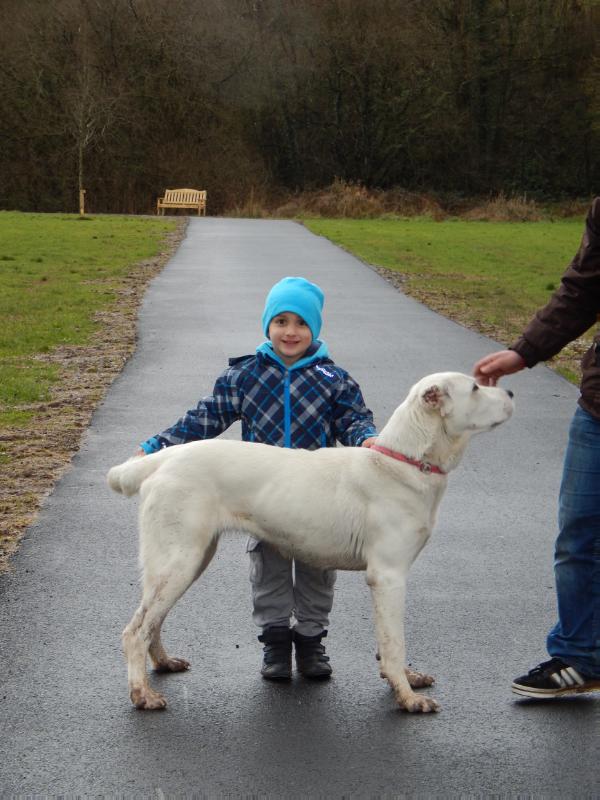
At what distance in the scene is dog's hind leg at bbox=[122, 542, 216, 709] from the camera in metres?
4.36

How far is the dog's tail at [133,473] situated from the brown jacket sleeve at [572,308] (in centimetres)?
151

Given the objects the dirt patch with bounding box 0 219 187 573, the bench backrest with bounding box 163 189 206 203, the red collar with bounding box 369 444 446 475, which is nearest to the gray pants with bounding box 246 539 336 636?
the red collar with bounding box 369 444 446 475

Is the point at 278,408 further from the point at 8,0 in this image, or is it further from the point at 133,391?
the point at 8,0

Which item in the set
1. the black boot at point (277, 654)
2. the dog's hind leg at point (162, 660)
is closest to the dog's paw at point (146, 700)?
the dog's hind leg at point (162, 660)

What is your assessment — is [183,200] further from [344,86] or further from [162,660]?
[162,660]

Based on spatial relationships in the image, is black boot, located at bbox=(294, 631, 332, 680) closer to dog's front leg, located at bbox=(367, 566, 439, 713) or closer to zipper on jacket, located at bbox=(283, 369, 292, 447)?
dog's front leg, located at bbox=(367, 566, 439, 713)

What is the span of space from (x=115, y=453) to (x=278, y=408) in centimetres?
349

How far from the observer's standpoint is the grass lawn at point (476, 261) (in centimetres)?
1683

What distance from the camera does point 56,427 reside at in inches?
360

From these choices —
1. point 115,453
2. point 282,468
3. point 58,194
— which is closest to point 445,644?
point 282,468

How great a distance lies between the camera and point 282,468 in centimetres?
450

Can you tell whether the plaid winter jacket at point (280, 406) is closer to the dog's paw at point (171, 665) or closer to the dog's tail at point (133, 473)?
the dog's tail at point (133, 473)

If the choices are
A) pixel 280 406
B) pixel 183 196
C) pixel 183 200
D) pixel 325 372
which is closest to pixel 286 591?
pixel 280 406

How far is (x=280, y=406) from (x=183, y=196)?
47401 mm
